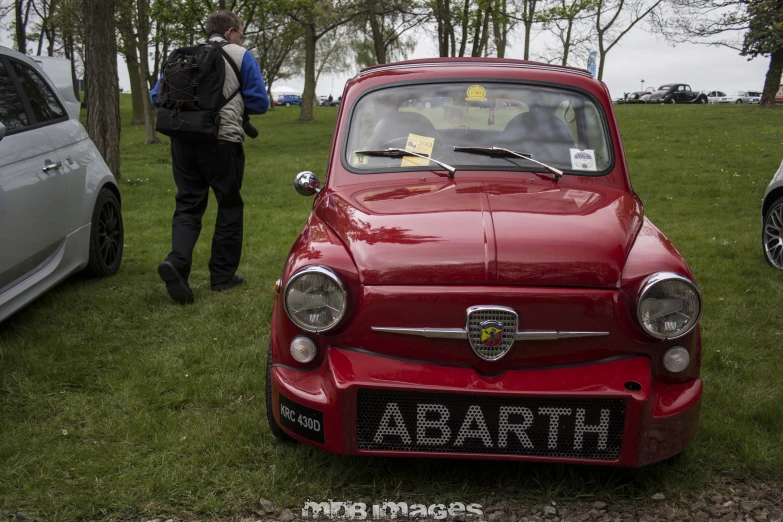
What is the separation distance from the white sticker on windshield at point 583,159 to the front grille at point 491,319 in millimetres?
1397

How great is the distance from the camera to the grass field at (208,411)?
117 inches

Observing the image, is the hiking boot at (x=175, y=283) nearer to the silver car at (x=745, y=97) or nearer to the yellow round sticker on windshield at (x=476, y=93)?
the yellow round sticker on windshield at (x=476, y=93)

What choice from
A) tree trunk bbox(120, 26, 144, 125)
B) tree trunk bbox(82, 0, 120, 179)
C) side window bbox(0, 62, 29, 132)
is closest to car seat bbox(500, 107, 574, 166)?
side window bbox(0, 62, 29, 132)

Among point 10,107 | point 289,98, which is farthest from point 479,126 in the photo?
point 289,98

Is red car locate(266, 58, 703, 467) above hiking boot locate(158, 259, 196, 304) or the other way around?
above

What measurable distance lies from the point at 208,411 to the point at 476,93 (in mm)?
2175

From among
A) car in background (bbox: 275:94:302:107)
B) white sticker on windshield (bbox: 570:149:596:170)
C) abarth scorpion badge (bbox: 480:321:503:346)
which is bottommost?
car in background (bbox: 275:94:302:107)

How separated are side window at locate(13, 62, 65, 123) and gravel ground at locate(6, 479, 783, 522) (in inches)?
128

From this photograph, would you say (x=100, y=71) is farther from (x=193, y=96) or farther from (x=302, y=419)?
(x=302, y=419)

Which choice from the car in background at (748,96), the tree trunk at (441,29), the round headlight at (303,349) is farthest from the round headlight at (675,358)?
the car in background at (748,96)

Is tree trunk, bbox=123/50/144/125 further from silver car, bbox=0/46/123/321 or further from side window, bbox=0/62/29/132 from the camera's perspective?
side window, bbox=0/62/29/132

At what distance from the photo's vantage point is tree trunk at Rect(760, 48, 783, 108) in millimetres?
27230

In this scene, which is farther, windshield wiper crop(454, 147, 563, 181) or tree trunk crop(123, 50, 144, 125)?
tree trunk crop(123, 50, 144, 125)

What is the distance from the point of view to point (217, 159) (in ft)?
17.5
